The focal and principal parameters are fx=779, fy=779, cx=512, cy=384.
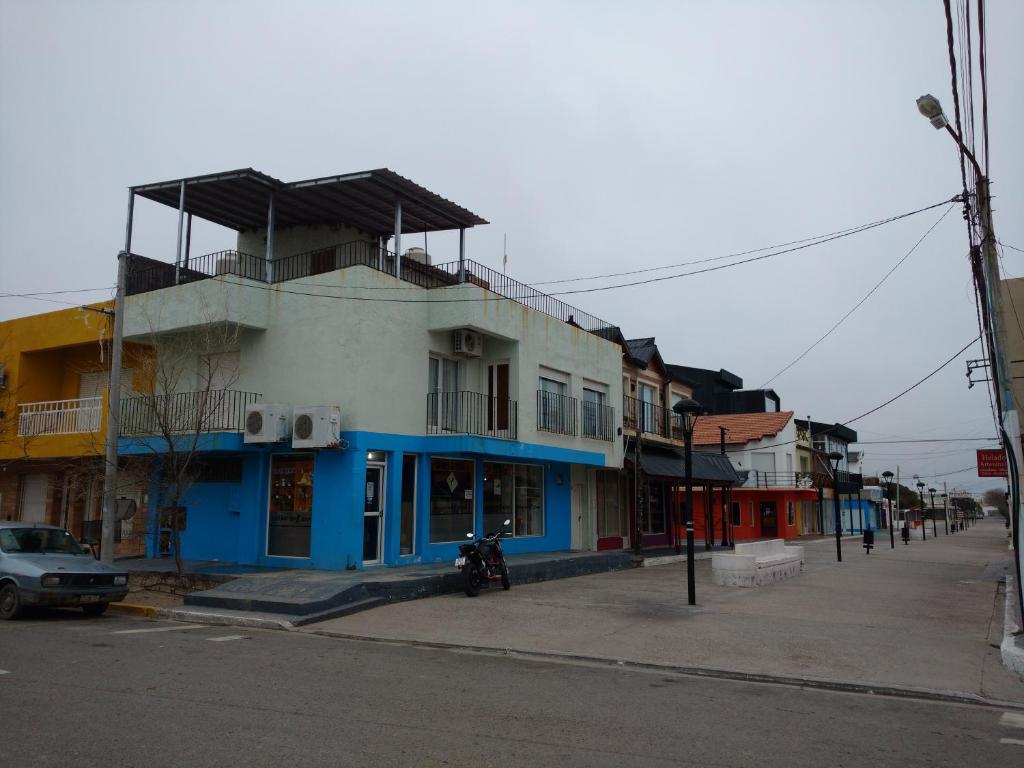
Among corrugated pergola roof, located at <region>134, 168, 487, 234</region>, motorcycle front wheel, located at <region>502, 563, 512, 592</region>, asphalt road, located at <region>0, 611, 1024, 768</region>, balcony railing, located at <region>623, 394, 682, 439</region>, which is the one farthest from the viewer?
balcony railing, located at <region>623, 394, 682, 439</region>

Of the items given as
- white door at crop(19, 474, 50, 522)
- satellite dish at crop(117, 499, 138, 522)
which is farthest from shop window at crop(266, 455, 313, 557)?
white door at crop(19, 474, 50, 522)

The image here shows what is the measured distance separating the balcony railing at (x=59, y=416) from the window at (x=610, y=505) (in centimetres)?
1472

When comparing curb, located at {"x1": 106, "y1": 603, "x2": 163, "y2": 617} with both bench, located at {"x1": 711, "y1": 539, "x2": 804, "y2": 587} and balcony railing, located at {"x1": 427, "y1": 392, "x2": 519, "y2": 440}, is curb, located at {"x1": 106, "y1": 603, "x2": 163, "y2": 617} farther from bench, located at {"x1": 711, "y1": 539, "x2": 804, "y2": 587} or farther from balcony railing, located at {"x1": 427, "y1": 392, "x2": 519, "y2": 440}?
bench, located at {"x1": 711, "y1": 539, "x2": 804, "y2": 587}

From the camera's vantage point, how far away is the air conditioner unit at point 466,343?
63.5ft

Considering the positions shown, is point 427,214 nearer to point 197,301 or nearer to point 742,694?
point 197,301

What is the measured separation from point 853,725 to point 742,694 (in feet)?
4.30

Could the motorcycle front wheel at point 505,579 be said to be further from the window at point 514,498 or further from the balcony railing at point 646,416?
the balcony railing at point 646,416

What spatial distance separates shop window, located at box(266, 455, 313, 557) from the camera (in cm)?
1698

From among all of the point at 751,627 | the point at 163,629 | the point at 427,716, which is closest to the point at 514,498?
the point at 751,627

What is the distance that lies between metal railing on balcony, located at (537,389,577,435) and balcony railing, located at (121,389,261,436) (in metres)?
7.59

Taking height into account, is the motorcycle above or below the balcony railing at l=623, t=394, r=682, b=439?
below

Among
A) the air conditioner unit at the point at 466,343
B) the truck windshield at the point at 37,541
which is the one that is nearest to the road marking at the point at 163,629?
the truck windshield at the point at 37,541

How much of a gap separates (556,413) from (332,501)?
7.89m

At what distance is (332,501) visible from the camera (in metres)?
16.5
